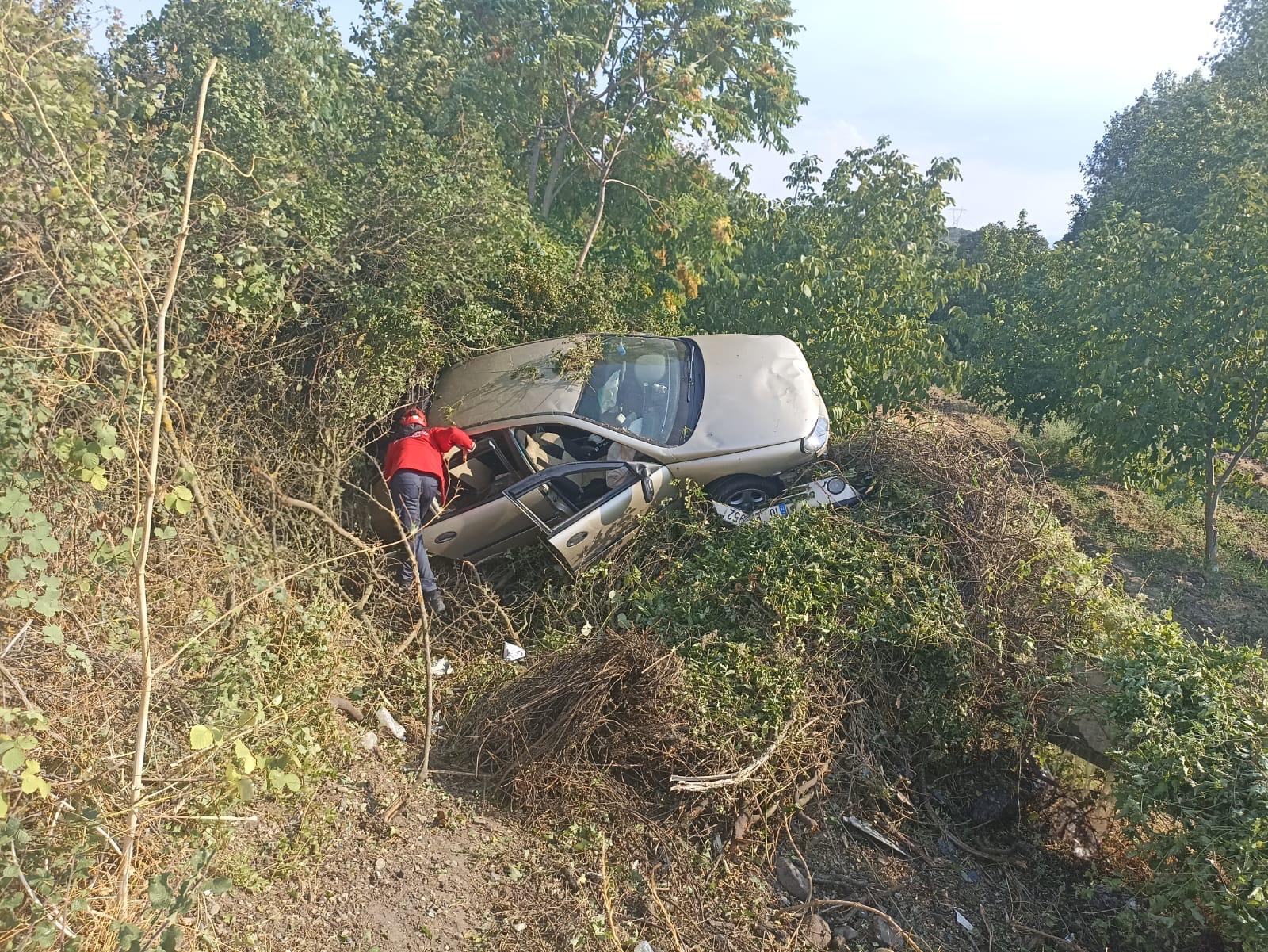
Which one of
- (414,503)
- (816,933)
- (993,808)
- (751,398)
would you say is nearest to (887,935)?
(816,933)

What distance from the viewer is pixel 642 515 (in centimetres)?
609

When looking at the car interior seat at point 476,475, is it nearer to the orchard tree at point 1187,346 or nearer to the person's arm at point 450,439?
the person's arm at point 450,439

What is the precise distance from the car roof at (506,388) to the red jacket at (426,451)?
0.32m

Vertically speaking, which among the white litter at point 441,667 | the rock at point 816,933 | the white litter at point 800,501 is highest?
the white litter at point 800,501

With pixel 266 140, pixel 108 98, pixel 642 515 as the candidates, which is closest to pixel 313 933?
pixel 642 515

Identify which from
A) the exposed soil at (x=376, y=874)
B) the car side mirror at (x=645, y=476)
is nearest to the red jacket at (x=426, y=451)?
the car side mirror at (x=645, y=476)

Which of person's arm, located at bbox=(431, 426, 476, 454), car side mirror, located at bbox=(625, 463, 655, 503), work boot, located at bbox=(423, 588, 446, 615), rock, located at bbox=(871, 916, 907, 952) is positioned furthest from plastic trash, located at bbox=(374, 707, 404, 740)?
rock, located at bbox=(871, 916, 907, 952)

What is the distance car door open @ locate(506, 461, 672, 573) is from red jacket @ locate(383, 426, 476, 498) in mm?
508

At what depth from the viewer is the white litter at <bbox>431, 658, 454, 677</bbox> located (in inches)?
216

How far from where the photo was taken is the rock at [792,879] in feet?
13.6

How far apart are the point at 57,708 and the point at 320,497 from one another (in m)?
2.43

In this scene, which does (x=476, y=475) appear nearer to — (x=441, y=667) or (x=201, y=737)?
(x=441, y=667)

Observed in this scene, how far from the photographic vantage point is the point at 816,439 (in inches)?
258

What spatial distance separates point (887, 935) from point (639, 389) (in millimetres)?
4071
